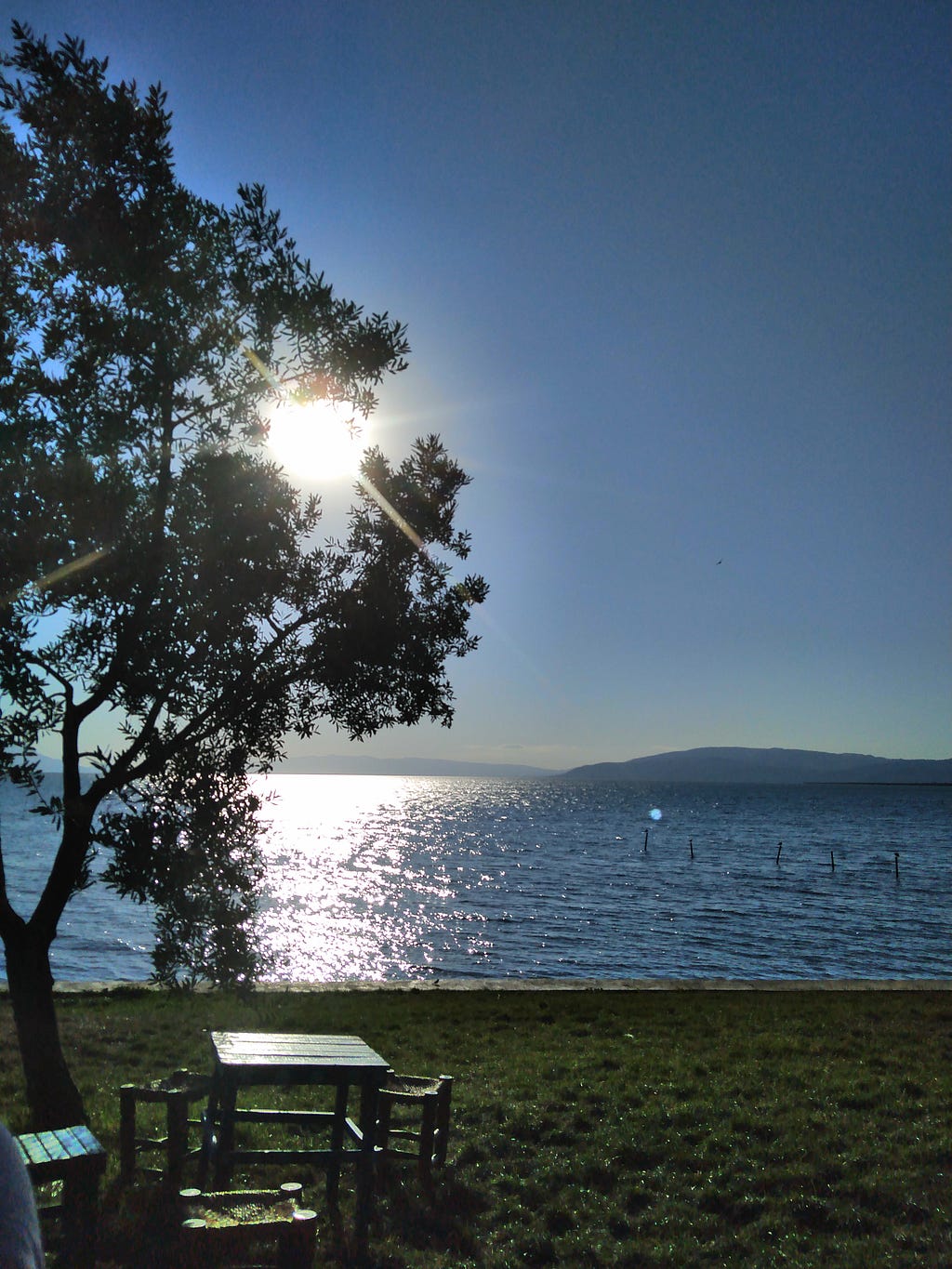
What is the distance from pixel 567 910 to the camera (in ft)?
180

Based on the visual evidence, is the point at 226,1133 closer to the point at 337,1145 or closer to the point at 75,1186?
the point at 337,1145

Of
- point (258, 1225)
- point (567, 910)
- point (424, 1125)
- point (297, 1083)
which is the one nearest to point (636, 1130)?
point (424, 1125)

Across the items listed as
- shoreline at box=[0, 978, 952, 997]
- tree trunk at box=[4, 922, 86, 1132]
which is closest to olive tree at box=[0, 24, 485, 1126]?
tree trunk at box=[4, 922, 86, 1132]

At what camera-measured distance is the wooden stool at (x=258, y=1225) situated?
14.7ft

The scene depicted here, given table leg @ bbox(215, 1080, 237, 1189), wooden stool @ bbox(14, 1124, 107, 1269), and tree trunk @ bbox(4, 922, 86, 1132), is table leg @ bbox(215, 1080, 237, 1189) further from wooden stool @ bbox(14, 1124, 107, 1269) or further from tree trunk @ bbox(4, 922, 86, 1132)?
wooden stool @ bbox(14, 1124, 107, 1269)

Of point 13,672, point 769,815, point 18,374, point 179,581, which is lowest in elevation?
point 769,815

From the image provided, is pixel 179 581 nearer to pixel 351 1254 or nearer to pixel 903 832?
pixel 351 1254

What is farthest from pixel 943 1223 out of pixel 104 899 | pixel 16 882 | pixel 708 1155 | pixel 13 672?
pixel 16 882

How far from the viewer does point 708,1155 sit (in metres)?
8.85

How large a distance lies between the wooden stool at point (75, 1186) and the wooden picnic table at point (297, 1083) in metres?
1.87

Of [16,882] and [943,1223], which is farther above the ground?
[943,1223]

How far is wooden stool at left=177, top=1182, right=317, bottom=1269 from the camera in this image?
4.49m

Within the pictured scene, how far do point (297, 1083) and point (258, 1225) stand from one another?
3.14 m

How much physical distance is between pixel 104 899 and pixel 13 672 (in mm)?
52712
